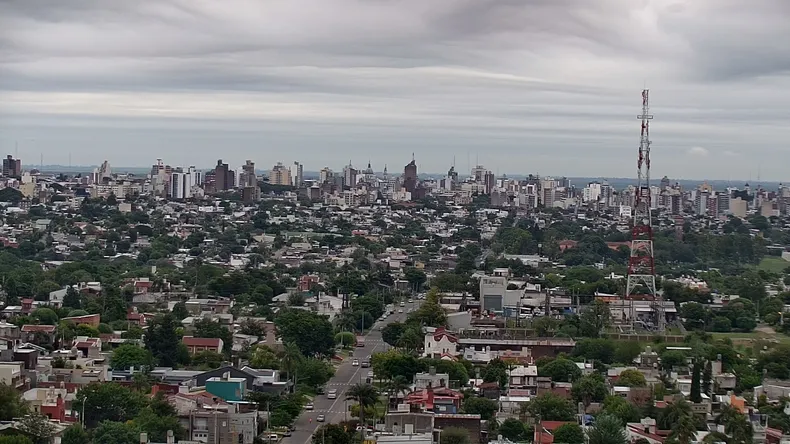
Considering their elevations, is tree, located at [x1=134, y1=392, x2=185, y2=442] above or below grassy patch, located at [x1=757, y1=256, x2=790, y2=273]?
above

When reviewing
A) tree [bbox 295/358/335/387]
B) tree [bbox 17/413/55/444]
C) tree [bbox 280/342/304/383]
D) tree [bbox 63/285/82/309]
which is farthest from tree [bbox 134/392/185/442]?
tree [bbox 63/285/82/309]

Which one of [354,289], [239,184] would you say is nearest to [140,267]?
[354,289]

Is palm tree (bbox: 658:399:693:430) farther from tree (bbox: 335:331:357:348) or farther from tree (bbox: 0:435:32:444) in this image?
tree (bbox: 335:331:357:348)

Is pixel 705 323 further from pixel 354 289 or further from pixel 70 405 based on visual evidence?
pixel 70 405

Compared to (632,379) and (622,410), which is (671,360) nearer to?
(632,379)

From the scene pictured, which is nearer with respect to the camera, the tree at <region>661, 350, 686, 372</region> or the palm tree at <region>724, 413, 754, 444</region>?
the palm tree at <region>724, 413, 754, 444</region>

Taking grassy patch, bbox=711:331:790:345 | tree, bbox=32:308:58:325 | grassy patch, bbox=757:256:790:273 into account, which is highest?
tree, bbox=32:308:58:325
